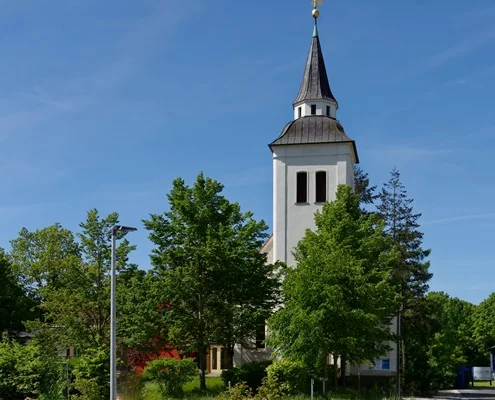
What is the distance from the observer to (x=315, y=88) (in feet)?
147

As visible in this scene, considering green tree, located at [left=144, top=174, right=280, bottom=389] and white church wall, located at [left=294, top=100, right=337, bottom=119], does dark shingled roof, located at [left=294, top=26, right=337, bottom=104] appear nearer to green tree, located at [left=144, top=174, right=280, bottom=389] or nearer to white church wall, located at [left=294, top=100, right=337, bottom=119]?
white church wall, located at [left=294, top=100, right=337, bottom=119]

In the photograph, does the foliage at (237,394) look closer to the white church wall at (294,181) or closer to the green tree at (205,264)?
the green tree at (205,264)

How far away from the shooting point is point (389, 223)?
160ft

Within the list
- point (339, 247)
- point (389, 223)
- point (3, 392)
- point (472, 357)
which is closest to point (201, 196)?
point (339, 247)

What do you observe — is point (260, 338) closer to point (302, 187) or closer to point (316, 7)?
point (302, 187)

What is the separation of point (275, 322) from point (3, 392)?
1306 cm

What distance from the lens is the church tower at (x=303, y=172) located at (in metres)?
42.3

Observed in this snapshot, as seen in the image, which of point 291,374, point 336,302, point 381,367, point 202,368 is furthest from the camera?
point 381,367

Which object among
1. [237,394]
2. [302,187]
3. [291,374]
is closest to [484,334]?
[302,187]

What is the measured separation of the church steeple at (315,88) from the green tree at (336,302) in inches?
467

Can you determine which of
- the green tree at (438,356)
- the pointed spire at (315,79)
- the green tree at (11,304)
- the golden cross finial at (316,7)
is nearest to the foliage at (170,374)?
the pointed spire at (315,79)

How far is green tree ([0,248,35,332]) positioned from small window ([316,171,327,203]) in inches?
→ 867

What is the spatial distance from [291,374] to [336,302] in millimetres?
3762

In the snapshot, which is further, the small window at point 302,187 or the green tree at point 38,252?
the green tree at point 38,252
